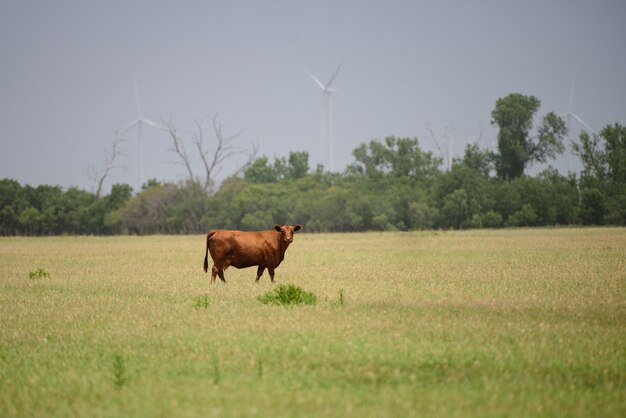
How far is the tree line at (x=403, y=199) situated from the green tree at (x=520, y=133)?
118 millimetres

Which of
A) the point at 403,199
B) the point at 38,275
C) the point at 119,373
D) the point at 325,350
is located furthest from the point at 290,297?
the point at 403,199

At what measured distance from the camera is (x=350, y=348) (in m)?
10.6

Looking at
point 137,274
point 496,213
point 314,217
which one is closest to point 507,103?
point 496,213

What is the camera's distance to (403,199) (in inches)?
3462

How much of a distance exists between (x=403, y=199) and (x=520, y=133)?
17.6 meters

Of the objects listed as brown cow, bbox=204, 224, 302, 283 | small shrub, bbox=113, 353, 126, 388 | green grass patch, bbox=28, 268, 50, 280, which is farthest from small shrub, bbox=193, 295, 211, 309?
green grass patch, bbox=28, 268, 50, 280

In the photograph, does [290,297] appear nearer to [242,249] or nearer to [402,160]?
[242,249]

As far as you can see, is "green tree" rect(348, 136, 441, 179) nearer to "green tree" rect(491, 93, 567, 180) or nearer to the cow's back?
"green tree" rect(491, 93, 567, 180)

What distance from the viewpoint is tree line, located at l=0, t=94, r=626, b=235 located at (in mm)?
81938

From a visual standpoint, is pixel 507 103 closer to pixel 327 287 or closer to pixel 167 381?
pixel 327 287

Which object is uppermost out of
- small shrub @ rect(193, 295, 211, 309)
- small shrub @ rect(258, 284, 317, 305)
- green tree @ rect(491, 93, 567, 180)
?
green tree @ rect(491, 93, 567, 180)

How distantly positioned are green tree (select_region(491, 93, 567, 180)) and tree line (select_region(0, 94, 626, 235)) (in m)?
0.12

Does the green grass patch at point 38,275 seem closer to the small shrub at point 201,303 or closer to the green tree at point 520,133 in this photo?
the small shrub at point 201,303

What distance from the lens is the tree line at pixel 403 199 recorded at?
269 feet
